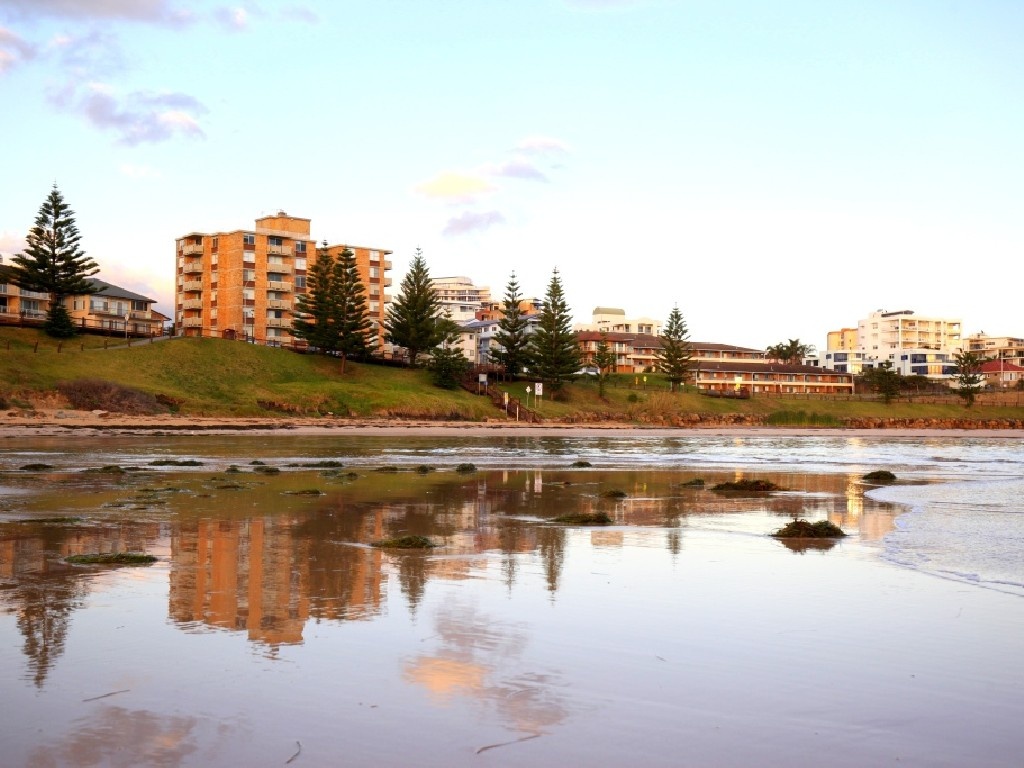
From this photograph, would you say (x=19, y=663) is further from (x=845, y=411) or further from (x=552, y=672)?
(x=845, y=411)

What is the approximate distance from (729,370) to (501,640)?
156 metres

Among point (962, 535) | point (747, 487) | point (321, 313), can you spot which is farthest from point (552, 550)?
point (321, 313)

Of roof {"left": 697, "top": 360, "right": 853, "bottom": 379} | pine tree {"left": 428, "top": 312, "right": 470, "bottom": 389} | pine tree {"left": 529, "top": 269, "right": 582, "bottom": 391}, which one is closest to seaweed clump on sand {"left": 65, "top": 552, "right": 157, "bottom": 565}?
A: pine tree {"left": 428, "top": 312, "right": 470, "bottom": 389}

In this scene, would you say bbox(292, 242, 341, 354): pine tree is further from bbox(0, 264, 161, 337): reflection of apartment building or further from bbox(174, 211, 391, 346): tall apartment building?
bbox(0, 264, 161, 337): reflection of apartment building

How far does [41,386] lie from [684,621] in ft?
199

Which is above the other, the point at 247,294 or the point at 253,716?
the point at 247,294

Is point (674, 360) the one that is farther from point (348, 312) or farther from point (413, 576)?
point (413, 576)

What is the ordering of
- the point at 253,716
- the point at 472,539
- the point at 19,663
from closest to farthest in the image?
the point at 253,716 < the point at 19,663 < the point at 472,539

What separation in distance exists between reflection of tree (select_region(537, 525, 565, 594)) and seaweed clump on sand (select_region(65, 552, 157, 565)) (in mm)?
4604

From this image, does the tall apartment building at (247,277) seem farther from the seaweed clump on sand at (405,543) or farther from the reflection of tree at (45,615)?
the reflection of tree at (45,615)

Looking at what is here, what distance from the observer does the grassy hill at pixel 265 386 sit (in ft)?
220

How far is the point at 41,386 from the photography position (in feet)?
201

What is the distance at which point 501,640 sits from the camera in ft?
26.4

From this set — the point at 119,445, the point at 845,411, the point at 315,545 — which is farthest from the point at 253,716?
the point at 845,411
